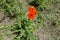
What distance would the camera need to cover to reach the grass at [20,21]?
165 inches

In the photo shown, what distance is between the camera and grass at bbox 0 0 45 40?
4.20 meters

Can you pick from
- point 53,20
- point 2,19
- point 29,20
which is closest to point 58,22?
point 53,20

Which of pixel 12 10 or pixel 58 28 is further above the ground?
pixel 12 10

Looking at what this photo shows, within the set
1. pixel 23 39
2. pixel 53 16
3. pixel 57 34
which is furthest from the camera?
pixel 53 16

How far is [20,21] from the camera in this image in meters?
4.26

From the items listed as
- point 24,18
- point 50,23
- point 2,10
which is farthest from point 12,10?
point 50,23

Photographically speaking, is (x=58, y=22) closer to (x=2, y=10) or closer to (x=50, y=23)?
(x=50, y=23)

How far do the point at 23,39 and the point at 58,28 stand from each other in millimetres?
957

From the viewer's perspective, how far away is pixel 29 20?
14.0ft

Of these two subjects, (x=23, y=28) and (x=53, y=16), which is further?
(x=53, y=16)

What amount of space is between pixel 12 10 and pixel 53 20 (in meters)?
1.00

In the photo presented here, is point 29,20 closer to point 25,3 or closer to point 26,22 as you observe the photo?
point 26,22

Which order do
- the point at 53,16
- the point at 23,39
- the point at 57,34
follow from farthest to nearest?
the point at 53,16, the point at 57,34, the point at 23,39

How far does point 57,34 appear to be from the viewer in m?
4.59
